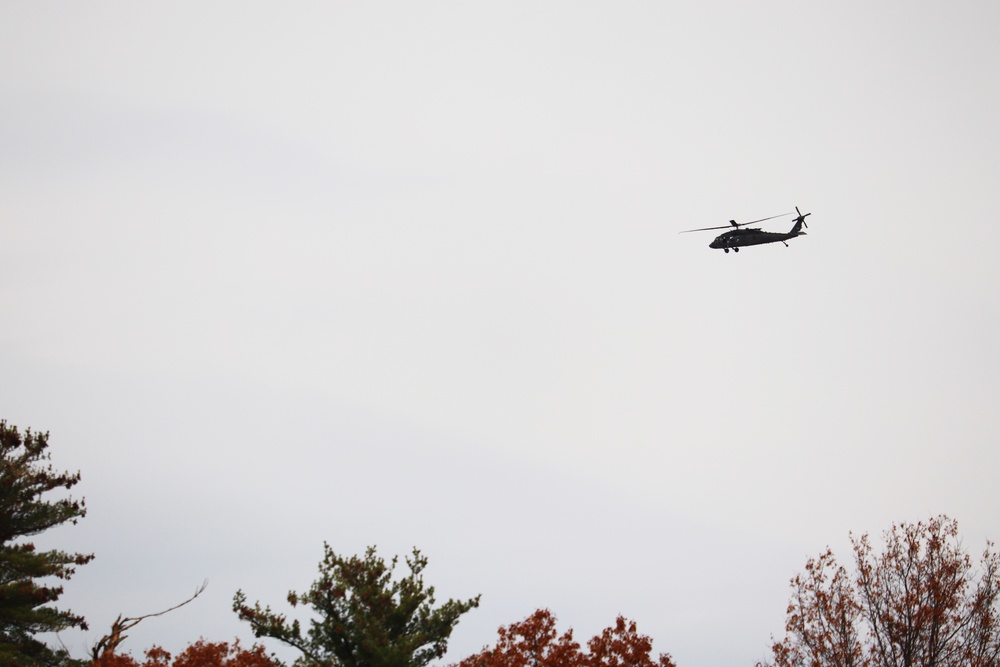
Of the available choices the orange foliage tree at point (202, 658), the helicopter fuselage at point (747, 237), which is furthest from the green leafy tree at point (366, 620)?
the helicopter fuselage at point (747, 237)

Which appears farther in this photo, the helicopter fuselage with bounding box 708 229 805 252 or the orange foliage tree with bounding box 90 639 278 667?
the helicopter fuselage with bounding box 708 229 805 252

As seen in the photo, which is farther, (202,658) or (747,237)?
(747,237)

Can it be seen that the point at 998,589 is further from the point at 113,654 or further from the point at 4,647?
the point at 4,647

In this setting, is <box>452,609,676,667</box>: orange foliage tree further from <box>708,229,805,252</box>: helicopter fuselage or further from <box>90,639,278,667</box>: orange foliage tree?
<box>708,229,805,252</box>: helicopter fuselage

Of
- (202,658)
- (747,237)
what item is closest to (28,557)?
(202,658)

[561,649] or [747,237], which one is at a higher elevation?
[747,237]

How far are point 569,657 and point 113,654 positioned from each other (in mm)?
14940

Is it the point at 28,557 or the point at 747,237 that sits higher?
the point at 747,237

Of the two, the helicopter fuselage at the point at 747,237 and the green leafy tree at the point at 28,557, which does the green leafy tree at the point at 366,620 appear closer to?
the green leafy tree at the point at 28,557

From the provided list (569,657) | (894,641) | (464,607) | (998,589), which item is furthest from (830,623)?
(464,607)

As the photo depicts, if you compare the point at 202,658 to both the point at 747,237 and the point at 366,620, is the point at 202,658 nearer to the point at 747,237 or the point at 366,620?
the point at 366,620

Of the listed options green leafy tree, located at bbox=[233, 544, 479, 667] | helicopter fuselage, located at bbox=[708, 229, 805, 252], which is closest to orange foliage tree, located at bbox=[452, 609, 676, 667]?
green leafy tree, located at bbox=[233, 544, 479, 667]

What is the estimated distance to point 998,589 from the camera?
2898 cm

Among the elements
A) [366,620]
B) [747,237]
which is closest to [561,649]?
[366,620]
